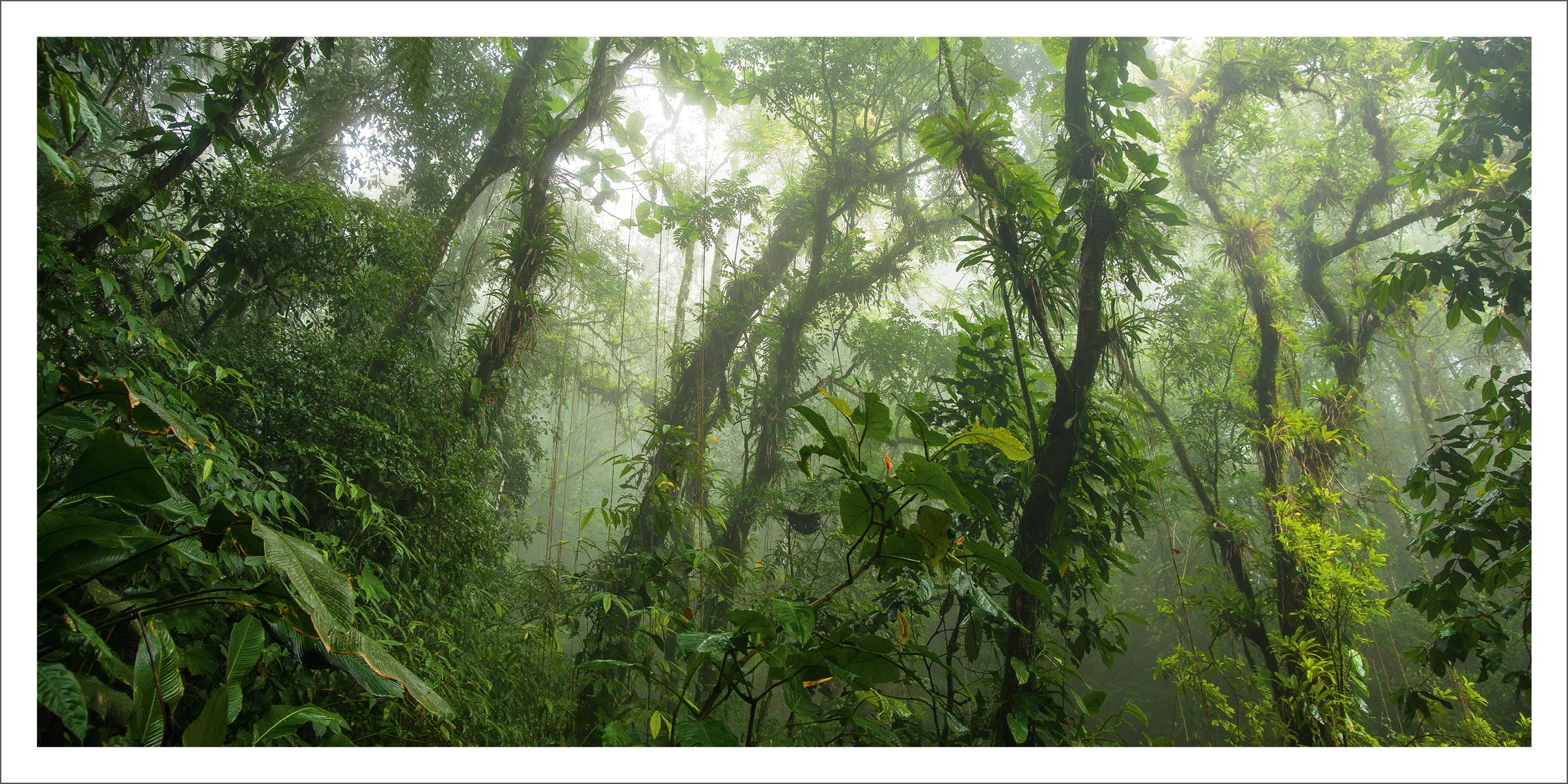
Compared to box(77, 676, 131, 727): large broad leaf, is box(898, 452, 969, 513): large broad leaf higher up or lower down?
higher up

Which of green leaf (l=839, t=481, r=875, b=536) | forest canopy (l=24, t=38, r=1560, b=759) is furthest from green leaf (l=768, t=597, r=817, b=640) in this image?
green leaf (l=839, t=481, r=875, b=536)

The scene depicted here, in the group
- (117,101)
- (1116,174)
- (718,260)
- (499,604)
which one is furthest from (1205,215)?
(117,101)

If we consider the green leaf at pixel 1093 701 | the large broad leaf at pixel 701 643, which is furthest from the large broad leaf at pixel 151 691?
the green leaf at pixel 1093 701

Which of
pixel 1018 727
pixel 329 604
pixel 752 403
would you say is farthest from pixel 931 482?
pixel 752 403

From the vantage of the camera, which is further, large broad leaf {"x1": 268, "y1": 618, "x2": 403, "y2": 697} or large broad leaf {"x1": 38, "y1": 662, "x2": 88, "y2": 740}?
large broad leaf {"x1": 268, "y1": 618, "x2": 403, "y2": 697}

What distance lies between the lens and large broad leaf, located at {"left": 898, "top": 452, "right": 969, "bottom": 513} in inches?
36.9

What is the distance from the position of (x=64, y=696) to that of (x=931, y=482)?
1.05m

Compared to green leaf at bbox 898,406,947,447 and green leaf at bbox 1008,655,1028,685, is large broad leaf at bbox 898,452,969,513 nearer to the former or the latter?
green leaf at bbox 898,406,947,447

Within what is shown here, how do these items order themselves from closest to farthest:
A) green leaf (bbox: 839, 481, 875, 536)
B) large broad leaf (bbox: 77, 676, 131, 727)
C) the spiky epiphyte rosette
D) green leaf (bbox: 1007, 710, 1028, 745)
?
large broad leaf (bbox: 77, 676, 131, 727)
green leaf (bbox: 839, 481, 875, 536)
green leaf (bbox: 1007, 710, 1028, 745)
the spiky epiphyte rosette

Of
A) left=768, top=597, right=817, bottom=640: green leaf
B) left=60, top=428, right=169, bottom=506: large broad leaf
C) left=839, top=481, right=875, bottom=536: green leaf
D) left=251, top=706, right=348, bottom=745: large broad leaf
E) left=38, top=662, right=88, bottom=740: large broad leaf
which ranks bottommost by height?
left=251, top=706, right=348, bottom=745: large broad leaf

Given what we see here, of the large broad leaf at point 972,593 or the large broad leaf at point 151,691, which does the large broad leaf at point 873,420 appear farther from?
the large broad leaf at point 151,691

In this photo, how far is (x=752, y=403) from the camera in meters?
4.34

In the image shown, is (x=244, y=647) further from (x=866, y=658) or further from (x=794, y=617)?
(x=866, y=658)
